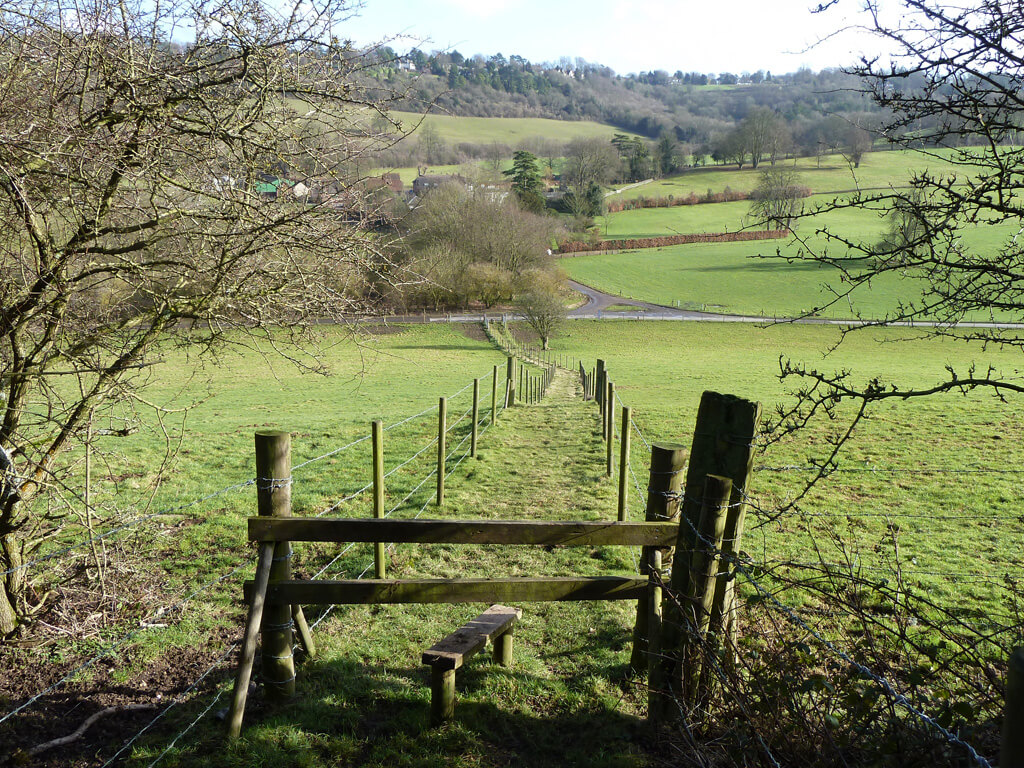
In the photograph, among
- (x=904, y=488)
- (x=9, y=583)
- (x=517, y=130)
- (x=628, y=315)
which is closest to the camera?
(x=9, y=583)

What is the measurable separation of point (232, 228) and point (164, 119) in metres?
0.82

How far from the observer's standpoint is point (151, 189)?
4805 millimetres

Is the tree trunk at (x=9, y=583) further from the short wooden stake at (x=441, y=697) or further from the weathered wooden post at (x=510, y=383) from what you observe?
the weathered wooden post at (x=510, y=383)

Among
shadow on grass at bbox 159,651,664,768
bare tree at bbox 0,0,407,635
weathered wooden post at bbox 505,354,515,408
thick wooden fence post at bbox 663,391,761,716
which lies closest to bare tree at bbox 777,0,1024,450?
thick wooden fence post at bbox 663,391,761,716

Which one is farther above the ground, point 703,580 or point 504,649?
point 703,580

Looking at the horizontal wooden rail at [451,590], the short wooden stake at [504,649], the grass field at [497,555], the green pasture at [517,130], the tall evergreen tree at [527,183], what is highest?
the green pasture at [517,130]

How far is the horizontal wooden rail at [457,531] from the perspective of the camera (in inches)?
169

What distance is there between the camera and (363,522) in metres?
4.35

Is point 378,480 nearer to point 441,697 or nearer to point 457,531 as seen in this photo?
point 457,531

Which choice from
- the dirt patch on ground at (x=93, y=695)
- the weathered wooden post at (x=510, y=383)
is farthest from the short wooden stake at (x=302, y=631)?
the weathered wooden post at (x=510, y=383)

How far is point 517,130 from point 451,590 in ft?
514

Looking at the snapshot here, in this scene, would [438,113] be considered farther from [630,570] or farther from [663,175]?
[663,175]

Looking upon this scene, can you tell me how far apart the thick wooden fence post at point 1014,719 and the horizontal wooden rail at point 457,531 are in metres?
2.89

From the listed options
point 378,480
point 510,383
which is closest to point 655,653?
point 378,480
